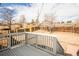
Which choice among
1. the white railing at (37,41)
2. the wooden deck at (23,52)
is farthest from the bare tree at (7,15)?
the wooden deck at (23,52)

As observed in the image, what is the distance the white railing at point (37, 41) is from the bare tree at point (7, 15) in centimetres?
20

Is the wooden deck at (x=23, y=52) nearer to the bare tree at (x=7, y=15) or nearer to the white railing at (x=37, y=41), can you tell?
the white railing at (x=37, y=41)

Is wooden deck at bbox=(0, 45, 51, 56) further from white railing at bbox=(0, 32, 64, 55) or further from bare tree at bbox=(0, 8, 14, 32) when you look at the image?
bare tree at bbox=(0, 8, 14, 32)

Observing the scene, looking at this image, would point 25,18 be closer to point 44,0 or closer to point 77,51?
point 44,0

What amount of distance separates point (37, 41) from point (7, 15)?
612mm

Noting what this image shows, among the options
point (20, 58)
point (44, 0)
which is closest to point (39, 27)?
point (44, 0)

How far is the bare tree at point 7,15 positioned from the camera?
194 cm

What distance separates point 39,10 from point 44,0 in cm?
17

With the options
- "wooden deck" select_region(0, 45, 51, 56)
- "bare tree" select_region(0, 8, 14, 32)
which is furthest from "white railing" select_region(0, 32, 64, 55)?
"bare tree" select_region(0, 8, 14, 32)

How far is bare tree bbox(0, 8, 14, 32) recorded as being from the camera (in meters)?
1.94

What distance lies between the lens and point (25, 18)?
6.42ft

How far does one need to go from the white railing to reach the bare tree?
20cm

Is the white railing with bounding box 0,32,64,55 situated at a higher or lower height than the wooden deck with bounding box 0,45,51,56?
higher

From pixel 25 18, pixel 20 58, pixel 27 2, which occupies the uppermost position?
pixel 27 2
